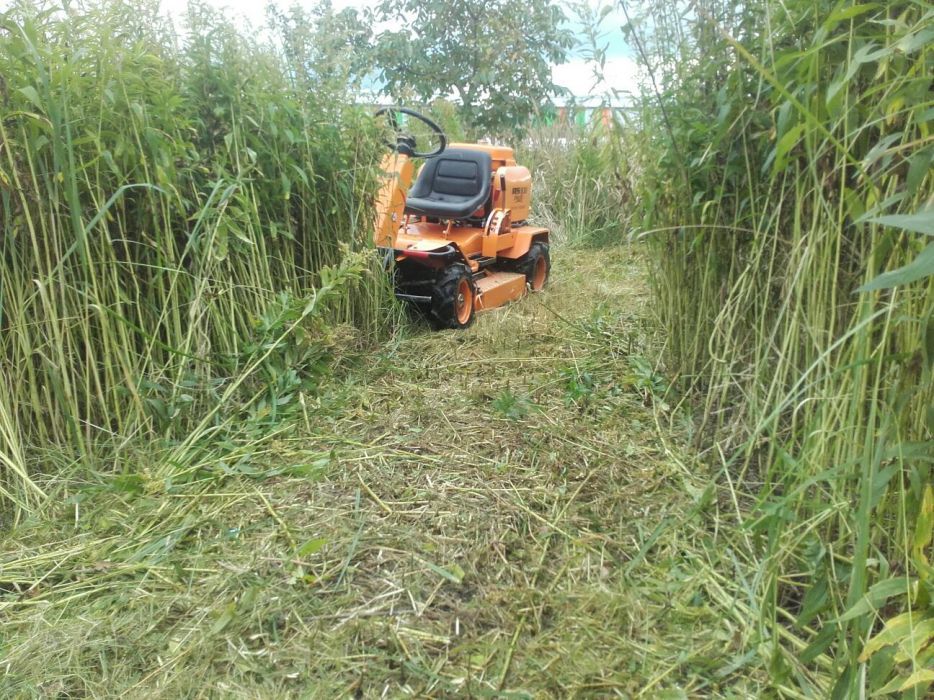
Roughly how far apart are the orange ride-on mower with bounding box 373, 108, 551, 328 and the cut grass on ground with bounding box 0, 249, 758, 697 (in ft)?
4.40

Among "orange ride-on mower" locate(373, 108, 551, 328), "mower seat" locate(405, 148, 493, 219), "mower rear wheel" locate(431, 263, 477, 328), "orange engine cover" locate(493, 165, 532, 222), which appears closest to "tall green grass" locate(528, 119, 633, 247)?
"orange engine cover" locate(493, 165, 532, 222)

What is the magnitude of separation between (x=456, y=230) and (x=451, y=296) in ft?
3.39

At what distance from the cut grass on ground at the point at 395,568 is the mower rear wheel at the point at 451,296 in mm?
1246

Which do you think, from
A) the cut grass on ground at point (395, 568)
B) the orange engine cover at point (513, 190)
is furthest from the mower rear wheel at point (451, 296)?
the cut grass on ground at point (395, 568)

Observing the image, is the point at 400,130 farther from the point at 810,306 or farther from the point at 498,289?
the point at 810,306

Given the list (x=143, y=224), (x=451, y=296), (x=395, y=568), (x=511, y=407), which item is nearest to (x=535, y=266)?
(x=451, y=296)

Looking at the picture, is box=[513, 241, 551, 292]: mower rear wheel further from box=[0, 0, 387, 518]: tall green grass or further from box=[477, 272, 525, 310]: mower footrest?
box=[0, 0, 387, 518]: tall green grass

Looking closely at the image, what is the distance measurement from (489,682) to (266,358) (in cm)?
176

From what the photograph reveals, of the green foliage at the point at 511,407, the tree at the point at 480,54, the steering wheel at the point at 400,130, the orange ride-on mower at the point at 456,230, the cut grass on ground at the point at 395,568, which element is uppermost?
the tree at the point at 480,54

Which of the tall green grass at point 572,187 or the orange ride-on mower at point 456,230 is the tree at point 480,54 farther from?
the orange ride-on mower at point 456,230

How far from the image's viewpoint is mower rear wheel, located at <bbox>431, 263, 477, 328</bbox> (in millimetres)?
4203

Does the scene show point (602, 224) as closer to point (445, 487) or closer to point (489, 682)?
point (445, 487)

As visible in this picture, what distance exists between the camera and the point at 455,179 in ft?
17.6

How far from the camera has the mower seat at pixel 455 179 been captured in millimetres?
5191
